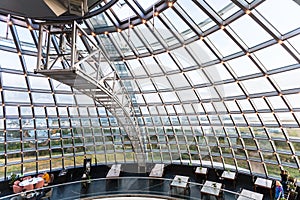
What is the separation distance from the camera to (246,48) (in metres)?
13.4

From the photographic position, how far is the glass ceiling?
12656 mm

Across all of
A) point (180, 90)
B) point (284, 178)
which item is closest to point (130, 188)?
point (180, 90)

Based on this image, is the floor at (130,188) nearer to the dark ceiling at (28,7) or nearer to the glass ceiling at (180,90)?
the glass ceiling at (180,90)

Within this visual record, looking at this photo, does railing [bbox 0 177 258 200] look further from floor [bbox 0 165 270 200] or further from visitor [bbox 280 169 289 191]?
visitor [bbox 280 169 289 191]

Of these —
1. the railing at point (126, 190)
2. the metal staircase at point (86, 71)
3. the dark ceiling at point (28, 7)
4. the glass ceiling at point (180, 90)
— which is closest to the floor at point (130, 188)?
the railing at point (126, 190)

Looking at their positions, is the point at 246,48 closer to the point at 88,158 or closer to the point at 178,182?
the point at 178,182

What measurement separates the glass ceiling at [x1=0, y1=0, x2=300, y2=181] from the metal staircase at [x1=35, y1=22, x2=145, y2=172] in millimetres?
1006

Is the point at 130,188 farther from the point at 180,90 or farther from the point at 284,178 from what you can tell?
the point at 284,178

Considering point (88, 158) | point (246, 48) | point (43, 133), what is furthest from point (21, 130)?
point (246, 48)

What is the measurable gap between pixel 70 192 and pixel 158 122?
12923 millimetres

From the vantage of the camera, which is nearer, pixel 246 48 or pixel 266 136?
pixel 246 48

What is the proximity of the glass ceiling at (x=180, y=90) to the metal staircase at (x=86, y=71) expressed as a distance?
1006mm

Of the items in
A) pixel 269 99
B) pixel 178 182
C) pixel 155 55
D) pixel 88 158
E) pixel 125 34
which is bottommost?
pixel 178 182

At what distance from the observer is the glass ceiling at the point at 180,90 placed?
41.5 ft
